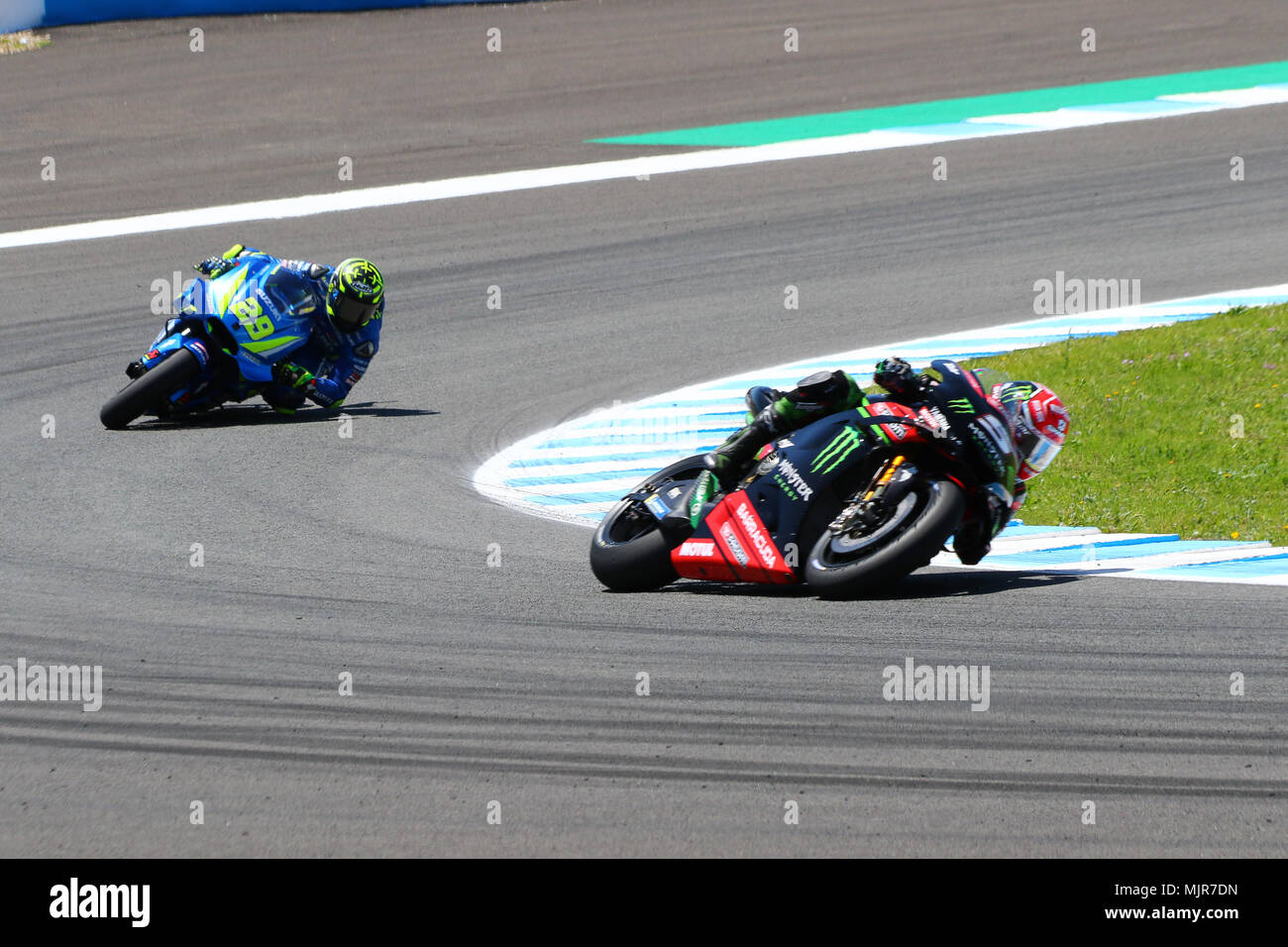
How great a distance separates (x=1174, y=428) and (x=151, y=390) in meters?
6.94

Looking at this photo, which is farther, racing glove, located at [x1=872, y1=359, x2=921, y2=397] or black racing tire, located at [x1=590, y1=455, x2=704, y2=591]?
black racing tire, located at [x1=590, y1=455, x2=704, y2=591]

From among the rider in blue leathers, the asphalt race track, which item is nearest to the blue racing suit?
the rider in blue leathers

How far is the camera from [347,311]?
12.6 metres

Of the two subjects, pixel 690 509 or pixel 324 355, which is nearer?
pixel 690 509

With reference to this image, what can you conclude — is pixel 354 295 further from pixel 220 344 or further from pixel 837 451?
pixel 837 451

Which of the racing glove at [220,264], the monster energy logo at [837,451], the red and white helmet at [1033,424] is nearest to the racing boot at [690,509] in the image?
the monster energy logo at [837,451]

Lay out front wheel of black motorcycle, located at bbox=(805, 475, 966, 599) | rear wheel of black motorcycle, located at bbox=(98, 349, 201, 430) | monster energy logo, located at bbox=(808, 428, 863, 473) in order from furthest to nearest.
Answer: rear wheel of black motorcycle, located at bbox=(98, 349, 201, 430) < monster energy logo, located at bbox=(808, 428, 863, 473) < front wheel of black motorcycle, located at bbox=(805, 475, 966, 599)

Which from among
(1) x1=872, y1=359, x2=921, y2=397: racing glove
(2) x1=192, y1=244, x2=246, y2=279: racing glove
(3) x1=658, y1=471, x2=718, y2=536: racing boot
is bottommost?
(3) x1=658, y1=471, x2=718, y2=536: racing boot

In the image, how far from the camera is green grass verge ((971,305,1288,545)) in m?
9.38

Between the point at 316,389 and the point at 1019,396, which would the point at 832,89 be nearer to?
the point at 316,389

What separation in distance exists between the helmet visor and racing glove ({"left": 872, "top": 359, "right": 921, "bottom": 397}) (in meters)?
5.92

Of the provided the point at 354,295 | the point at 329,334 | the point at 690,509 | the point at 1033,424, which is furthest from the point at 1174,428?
the point at 329,334

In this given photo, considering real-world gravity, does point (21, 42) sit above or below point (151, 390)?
above

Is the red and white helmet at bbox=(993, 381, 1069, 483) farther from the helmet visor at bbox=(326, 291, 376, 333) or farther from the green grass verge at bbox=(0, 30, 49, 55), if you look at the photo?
the green grass verge at bbox=(0, 30, 49, 55)
